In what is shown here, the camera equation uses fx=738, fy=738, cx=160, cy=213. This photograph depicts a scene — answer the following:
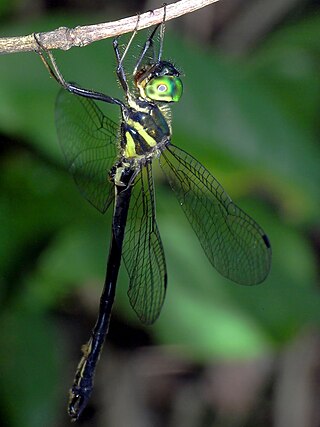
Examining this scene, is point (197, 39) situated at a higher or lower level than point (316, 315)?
higher

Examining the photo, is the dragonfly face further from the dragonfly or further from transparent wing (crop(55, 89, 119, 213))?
transparent wing (crop(55, 89, 119, 213))

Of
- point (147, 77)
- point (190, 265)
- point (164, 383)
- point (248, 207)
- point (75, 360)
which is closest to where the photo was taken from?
point (147, 77)

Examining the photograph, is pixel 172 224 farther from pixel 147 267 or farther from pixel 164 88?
pixel 164 88

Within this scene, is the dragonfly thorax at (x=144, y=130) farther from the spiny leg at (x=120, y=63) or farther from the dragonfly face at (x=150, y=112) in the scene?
the spiny leg at (x=120, y=63)

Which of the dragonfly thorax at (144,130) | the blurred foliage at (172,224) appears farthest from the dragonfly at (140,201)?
the blurred foliage at (172,224)

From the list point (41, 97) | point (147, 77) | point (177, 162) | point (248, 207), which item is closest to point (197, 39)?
point (248, 207)

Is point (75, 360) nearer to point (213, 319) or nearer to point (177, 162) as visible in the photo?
point (213, 319)

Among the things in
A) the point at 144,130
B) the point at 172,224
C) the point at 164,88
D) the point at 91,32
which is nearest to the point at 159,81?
the point at 164,88
